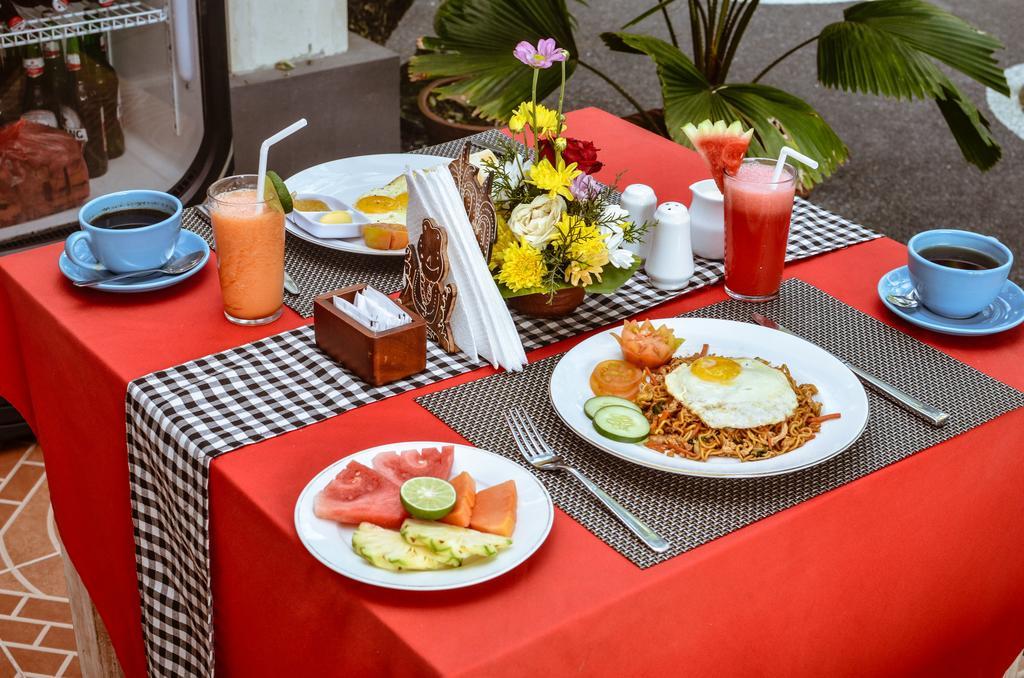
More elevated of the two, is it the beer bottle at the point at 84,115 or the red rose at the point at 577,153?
the red rose at the point at 577,153

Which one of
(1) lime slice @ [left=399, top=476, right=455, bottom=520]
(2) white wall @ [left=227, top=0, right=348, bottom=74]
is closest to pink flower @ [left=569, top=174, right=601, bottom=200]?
(1) lime slice @ [left=399, top=476, right=455, bottom=520]

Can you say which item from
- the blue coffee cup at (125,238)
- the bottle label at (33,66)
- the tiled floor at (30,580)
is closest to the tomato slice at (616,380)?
the blue coffee cup at (125,238)

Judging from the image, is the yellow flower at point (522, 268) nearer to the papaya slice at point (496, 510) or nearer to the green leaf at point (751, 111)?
the papaya slice at point (496, 510)

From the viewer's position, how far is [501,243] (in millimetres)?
1617

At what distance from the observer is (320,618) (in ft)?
3.97

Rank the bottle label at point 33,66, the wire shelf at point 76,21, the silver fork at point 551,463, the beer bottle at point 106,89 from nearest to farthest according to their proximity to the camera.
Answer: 1. the silver fork at point 551,463
2. the wire shelf at point 76,21
3. the bottle label at point 33,66
4. the beer bottle at point 106,89

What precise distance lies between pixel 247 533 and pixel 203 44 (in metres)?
1.74

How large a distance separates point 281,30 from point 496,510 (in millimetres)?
→ 2455

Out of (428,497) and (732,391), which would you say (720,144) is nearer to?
(732,391)

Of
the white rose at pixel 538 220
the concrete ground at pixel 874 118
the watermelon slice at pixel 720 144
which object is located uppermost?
the watermelon slice at pixel 720 144

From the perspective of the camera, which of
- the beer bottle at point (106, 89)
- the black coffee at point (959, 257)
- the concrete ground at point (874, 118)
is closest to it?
the black coffee at point (959, 257)

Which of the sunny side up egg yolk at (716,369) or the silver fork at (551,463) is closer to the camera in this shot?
the silver fork at (551,463)

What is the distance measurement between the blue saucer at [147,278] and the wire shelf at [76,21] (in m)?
0.95

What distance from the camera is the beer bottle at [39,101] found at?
9.29 ft
